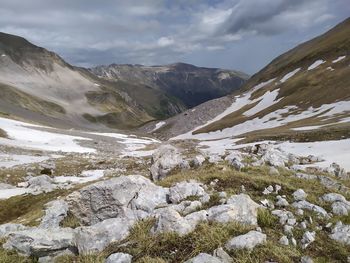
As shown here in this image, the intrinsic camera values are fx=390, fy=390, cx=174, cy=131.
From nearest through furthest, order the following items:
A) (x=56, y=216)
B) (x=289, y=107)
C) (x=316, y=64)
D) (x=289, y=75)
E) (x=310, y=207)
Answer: (x=310, y=207), (x=56, y=216), (x=289, y=107), (x=316, y=64), (x=289, y=75)

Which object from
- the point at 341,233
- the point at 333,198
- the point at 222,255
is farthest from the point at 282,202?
the point at 222,255

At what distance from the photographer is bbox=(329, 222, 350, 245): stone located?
11.0 metres

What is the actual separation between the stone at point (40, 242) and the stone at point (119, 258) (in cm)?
203

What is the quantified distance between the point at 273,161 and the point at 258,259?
15443 millimetres

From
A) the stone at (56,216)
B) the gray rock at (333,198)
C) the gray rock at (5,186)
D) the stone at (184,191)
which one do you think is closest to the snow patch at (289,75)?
the gray rock at (5,186)

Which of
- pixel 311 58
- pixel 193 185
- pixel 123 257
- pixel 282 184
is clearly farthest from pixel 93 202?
pixel 311 58

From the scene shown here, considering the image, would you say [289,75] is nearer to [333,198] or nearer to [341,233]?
[333,198]

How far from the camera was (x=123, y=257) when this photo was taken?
407 inches

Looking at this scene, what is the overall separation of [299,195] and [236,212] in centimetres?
399

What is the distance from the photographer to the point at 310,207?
1330 centimetres

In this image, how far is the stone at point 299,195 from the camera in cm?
1443

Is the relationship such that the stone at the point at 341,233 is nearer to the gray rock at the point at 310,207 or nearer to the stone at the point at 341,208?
the gray rock at the point at 310,207

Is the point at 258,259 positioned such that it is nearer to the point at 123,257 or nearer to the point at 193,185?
the point at 123,257

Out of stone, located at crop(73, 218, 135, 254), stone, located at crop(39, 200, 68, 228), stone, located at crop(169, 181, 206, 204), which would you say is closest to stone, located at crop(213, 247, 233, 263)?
stone, located at crop(73, 218, 135, 254)
